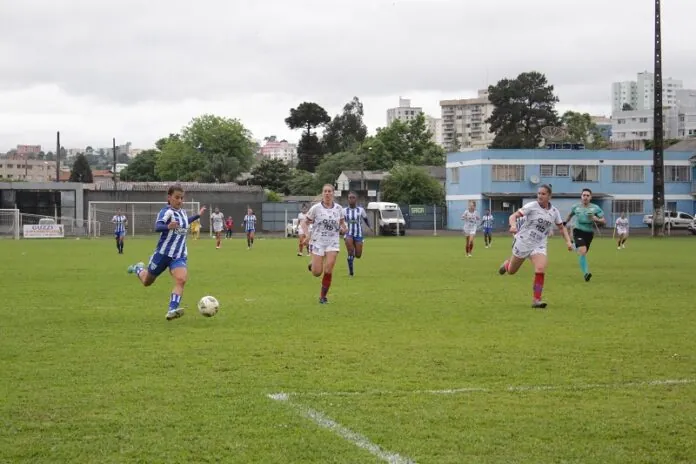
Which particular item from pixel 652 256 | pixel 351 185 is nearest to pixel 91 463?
pixel 652 256

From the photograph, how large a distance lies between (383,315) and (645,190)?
78609 millimetres

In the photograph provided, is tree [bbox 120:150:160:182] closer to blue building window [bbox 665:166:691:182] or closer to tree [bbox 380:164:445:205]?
tree [bbox 380:164:445:205]

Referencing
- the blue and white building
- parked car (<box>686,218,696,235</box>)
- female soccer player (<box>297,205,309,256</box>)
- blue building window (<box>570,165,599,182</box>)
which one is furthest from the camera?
blue building window (<box>570,165,599,182</box>)

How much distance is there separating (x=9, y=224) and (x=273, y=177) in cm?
6869

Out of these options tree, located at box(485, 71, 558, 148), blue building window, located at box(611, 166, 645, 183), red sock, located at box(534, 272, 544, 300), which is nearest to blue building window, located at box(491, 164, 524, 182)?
blue building window, located at box(611, 166, 645, 183)

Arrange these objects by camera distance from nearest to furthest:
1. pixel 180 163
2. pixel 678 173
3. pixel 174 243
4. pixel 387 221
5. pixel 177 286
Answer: pixel 177 286 < pixel 174 243 < pixel 387 221 < pixel 678 173 < pixel 180 163

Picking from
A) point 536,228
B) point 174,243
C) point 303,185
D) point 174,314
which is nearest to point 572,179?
point 303,185

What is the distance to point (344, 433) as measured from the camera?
6.90 metres

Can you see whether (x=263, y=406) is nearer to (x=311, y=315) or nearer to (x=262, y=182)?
(x=311, y=315)

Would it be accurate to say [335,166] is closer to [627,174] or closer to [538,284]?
[627,174]

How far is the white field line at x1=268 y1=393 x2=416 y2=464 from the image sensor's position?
6.23 meters

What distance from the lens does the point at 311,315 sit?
14.7m

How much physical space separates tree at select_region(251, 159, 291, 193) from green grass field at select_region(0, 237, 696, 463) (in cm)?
11187

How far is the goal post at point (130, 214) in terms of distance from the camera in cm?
6869
